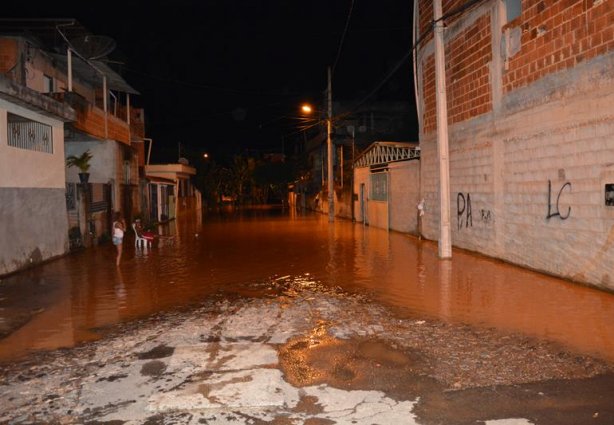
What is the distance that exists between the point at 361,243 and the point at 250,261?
18.6ft

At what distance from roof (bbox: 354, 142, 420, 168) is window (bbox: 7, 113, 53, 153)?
507 inches

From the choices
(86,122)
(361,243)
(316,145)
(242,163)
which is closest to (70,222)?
(86,122)

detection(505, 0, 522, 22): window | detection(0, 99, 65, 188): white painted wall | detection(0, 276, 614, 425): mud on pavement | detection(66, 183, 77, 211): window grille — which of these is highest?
detection(505, 0, 522, 22): window

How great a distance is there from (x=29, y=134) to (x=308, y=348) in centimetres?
1184

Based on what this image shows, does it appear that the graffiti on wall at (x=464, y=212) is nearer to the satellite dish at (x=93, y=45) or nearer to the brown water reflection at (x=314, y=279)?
the brown water reflection at (x=314, y=279)

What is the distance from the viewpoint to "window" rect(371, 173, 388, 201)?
25641 mm

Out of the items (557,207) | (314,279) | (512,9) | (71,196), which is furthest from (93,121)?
(557,207)

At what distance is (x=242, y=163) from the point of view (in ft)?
267

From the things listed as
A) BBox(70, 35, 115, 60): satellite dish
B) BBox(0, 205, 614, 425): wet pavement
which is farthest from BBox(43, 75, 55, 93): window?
BBox(0, 205, 614, 425): wet pavement

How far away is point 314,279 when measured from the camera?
1195 cm

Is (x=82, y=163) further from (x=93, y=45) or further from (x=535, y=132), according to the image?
(x=535, y=132)

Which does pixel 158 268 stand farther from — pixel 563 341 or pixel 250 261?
pixel 563 341

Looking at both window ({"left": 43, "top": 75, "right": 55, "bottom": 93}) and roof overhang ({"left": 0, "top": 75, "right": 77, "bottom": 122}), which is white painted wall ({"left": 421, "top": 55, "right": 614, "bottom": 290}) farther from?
window ({"left": 43, "top": 75, "right": 55, "bottom": 93})

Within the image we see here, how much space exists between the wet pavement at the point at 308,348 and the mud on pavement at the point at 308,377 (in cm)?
2
